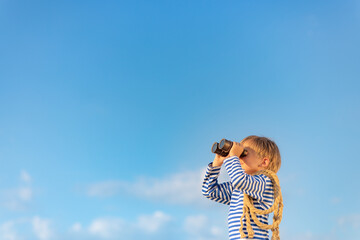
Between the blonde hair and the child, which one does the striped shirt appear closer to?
the child

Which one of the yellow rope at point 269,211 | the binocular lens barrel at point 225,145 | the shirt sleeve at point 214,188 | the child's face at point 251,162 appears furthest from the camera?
the shirt sleeve at point 214,188

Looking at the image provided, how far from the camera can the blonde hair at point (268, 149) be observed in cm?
401

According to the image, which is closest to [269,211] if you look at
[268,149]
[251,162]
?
[251,162]

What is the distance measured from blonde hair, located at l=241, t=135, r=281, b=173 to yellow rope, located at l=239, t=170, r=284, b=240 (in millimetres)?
213

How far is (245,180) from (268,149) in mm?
587

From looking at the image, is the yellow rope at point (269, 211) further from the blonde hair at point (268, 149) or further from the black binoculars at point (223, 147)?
the black binoculars at point (223, 147)

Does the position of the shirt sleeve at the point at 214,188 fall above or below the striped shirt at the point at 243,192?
above

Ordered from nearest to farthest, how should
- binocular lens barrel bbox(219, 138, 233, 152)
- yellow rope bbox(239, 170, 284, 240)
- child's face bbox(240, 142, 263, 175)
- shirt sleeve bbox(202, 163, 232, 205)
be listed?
yellow rope bbox(239, 170, 284, 240)
binocular lens barrel bbox(219, 138, 233, 152)
child's face bbox(240, 142, 263, 175)
shirt sleeve bbox(202, 163, 232, 205)

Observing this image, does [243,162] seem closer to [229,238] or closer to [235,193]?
[235,193]

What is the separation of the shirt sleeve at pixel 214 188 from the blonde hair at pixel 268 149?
45 centimetres

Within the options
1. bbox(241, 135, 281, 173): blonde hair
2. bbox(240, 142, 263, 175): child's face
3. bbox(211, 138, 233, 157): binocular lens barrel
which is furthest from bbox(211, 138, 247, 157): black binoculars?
bbox(241, 135, 281, 173): blonde hair

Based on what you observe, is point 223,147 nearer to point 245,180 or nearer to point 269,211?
point 245,180

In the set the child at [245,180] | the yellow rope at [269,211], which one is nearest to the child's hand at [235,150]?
the child at [245,180]

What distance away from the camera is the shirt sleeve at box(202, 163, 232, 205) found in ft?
13.4
